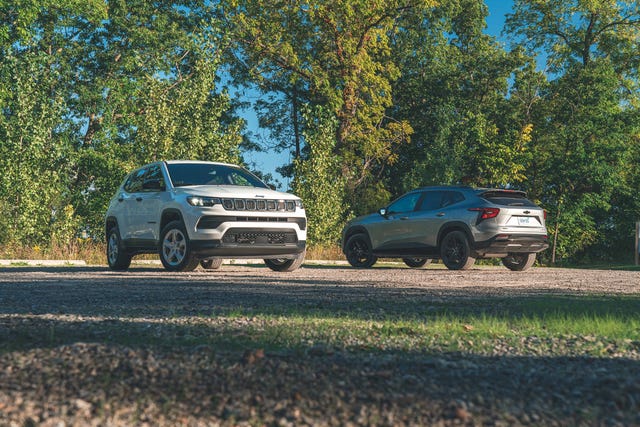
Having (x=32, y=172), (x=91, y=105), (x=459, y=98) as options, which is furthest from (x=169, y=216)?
(x=459, y=98)

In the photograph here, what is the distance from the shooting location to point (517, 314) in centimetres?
679

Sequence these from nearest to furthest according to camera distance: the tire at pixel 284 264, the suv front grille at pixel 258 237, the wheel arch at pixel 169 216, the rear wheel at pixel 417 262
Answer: the suv front grille at pixel 258 237 → the wheel arch at pixel 169 216 → the tire at pixel 284 264 → the rear wheel at pixel 417 262

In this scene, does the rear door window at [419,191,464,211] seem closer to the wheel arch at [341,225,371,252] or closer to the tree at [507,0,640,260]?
the wheel arch at [341,225,371,252]

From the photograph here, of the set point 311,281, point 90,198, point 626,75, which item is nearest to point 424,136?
point 626,75

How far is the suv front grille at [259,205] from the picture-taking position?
1184cm

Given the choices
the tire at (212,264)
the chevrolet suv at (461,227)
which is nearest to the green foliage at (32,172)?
the tire at (212,264)

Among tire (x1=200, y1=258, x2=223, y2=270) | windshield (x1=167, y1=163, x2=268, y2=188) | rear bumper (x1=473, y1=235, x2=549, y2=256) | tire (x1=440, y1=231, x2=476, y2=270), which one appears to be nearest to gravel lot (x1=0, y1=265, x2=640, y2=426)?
windshield (x1=167, y1=163, x2=268, y2=188)

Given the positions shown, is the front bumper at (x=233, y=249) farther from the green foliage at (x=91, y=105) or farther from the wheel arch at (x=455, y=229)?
the green foliage at (x=91, y=105)

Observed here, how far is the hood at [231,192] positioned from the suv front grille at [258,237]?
23.5 inches

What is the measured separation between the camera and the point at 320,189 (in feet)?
83.6

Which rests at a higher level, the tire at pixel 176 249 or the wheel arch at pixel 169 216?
the wheel arch at pixel 169 216

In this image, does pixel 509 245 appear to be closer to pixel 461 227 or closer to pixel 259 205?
pixel 461 227

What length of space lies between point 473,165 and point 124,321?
31.0 metres

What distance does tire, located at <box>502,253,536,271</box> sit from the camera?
54.0 feet
